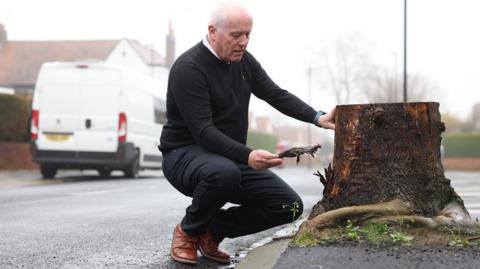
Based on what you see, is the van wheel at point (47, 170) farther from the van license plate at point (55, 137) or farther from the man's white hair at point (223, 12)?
the man's white hair at point (223, 12)

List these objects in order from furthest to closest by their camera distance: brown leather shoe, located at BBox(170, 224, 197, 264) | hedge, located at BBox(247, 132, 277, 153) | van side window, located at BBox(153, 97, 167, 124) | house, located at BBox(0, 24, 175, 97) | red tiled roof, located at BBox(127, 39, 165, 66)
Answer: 1. red tiled roof, located at BBox(127, 39, 165, 66)
2. house, located at BBox(0, 24, 175, 97)
3. hedge, located at BBox(247, 132, 277, 153)
4. van side window, located at BBox(153, 97, 167, 124)
5. brown leather shoe, located at BBox(170, 224, 197, 264)

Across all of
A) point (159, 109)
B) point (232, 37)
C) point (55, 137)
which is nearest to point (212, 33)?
point (232, 37)

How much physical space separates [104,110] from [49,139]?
4.46 feet

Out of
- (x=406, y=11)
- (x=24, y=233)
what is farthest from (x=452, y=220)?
(x=406, y=11)

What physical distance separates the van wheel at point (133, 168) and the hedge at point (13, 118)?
4328 millimetres

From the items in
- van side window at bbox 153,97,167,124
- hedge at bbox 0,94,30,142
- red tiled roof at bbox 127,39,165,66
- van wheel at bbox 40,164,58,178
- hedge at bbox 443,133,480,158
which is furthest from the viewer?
red tiled roof at bbox 127,39,165,66

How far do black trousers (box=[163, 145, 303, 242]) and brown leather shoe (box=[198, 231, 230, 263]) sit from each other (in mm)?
49

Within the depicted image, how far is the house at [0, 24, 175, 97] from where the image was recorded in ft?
200

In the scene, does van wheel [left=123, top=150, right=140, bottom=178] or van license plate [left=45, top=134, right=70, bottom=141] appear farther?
van wheel [left=123, top=150, right=140, bottom=178]

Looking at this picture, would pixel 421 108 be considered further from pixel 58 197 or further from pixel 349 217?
pixel 58 197

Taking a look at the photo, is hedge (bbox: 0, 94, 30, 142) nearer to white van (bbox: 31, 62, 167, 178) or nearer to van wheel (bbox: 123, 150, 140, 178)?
white van (bbox: 31, 62, 167, 178)

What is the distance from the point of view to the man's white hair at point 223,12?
3697 millimetres

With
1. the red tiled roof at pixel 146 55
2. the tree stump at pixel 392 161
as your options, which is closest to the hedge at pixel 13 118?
the tree stump at pixel 392 161

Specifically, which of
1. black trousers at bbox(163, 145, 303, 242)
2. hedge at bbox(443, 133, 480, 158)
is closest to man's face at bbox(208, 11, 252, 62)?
black trousers at bbox(163, 145, 303, 242)
